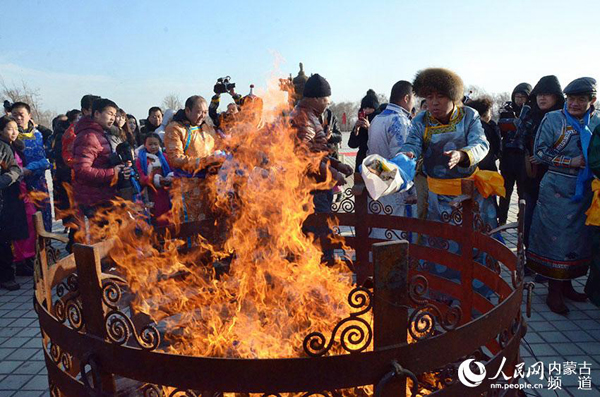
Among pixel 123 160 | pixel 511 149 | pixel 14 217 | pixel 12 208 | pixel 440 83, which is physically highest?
pixel 440 83

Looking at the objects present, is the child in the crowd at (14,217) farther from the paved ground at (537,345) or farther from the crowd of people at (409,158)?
the paved ground at (537,345)

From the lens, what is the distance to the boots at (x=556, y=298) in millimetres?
4152

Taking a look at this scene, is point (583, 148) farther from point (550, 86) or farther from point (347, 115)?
point (347, 115)

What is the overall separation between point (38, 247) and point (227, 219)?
1.57 meters

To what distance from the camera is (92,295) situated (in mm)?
1710

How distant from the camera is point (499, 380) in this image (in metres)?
1.91

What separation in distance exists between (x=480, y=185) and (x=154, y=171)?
14.7 feet

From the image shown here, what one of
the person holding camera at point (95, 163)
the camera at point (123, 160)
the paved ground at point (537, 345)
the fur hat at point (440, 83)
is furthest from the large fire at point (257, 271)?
the camera at point (123, 160)

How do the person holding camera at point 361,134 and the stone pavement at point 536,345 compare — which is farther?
the person holding camera at point 361,134

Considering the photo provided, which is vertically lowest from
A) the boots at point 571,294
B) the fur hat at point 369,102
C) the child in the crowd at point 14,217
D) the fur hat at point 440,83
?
the boots at point 571,294

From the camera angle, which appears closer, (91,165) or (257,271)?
(257,271)

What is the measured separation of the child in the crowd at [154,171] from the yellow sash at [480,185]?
3.80 m

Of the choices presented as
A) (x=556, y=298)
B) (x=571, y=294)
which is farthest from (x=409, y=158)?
(x=571, y=294)

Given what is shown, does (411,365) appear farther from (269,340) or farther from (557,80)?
(557,80)
